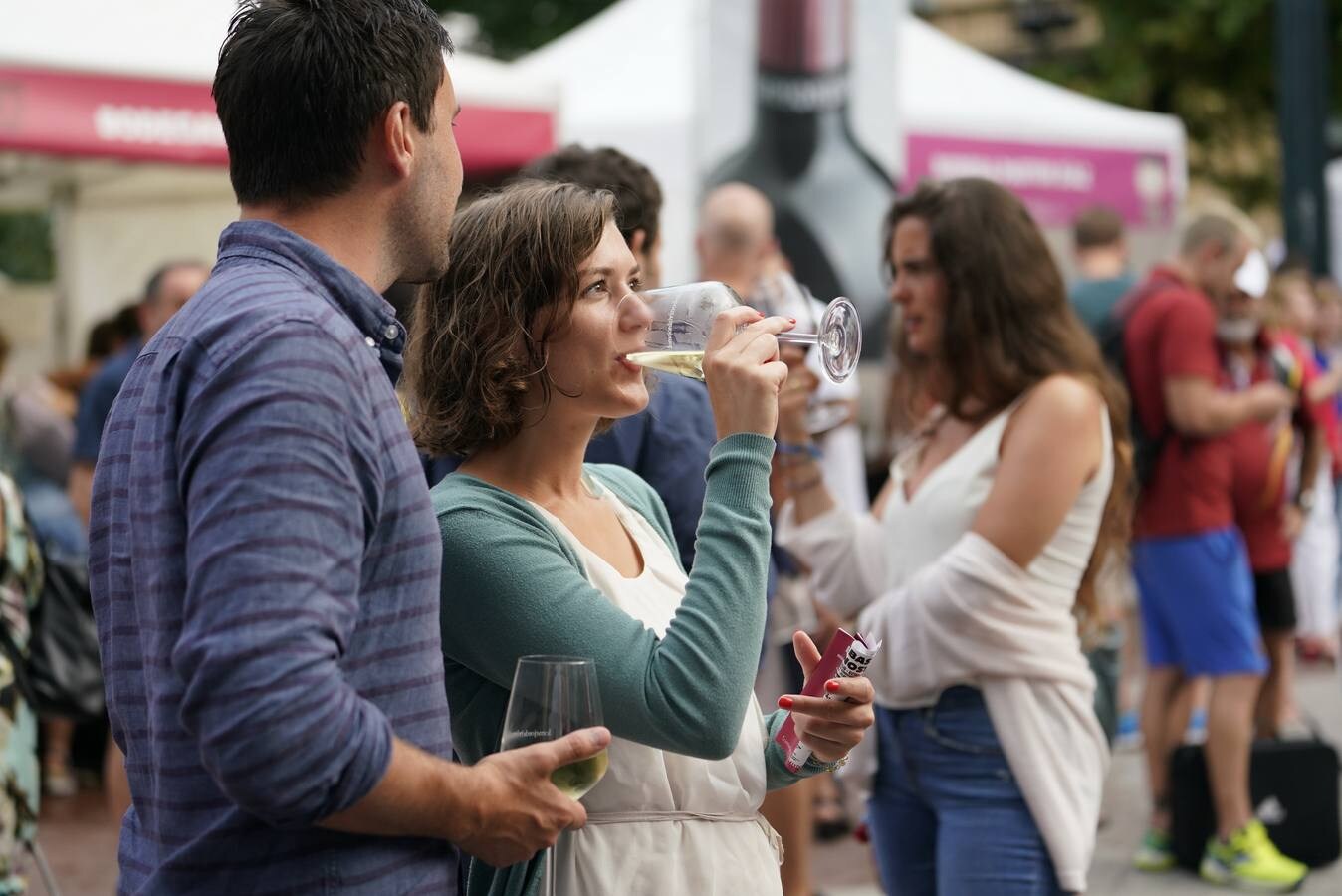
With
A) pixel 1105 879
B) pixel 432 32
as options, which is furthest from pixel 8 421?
pixel 432 32

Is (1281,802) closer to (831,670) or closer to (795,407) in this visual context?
(795,407)

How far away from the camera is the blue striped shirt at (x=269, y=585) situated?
1435mm

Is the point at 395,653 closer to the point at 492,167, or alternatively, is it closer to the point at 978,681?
the point at 978,681

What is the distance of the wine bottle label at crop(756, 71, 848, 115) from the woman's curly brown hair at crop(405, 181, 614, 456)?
550 centimetres

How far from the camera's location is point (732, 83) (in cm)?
754

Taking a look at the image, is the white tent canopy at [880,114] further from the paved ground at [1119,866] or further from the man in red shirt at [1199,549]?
the paved ground at [1119,866]

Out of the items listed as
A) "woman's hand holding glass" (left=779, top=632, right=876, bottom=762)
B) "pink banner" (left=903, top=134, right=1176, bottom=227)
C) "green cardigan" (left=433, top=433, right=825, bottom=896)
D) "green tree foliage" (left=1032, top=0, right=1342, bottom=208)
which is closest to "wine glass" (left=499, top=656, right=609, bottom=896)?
"green cardigan" (left=433, top=433, right=825, bottom=896)

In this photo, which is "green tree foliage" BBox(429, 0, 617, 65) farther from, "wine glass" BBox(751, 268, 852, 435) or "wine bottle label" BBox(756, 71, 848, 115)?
"wine glass" BBox(751, 268, 852, 435)

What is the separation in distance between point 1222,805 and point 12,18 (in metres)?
5.35

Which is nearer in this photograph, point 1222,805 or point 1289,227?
point 1222,805

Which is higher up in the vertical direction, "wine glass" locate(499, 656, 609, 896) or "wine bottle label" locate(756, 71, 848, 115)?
"wine bottle label" locate(756, 71, 848, 115)

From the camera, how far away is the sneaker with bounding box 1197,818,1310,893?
17.7 feet

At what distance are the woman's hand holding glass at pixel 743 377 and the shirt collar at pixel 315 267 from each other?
42 centimetres

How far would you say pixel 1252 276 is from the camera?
604 centimetres
